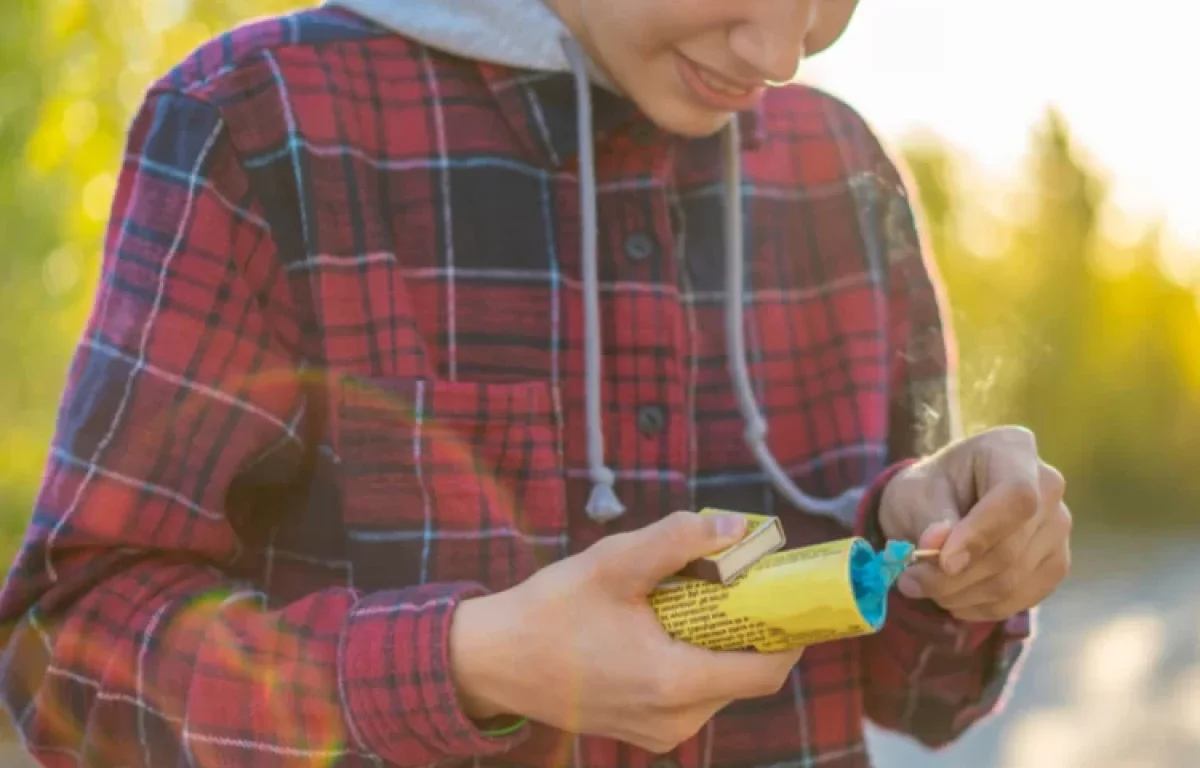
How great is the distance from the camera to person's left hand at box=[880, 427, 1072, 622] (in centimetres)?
Result: 113

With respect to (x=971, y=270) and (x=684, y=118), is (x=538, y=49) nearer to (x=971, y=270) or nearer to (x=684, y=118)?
(x=684, y=118)

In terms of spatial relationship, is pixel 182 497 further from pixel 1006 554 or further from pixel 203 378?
pixel 1006 554

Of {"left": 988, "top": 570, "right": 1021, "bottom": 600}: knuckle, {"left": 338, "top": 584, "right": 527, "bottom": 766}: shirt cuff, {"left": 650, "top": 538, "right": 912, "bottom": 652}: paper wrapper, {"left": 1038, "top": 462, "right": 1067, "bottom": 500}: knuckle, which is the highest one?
{"left": 650, "top": 538, "right": 912, "bottom": 652}: paper wrapper

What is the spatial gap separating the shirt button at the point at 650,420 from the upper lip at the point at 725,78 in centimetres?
32

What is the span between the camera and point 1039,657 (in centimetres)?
582

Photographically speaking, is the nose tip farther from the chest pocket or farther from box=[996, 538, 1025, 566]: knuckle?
box=[996, 538, 1025, 566]: knuckle

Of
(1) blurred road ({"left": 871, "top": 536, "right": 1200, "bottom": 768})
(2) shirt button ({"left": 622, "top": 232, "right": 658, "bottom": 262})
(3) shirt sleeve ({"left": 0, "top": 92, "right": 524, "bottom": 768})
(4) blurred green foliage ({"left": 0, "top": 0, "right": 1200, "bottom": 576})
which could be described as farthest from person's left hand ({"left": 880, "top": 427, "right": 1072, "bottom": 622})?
(1) blurred road ({"left": 871, "top": 536, "right": 1200, "bottom": 768})

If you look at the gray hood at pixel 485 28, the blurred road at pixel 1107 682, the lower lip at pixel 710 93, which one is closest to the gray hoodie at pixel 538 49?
the gray hood at pixel 485 28

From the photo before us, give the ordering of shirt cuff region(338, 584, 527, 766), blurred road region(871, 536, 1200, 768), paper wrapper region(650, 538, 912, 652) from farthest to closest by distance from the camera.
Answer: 1. blurred road region(871, 536, 1200, 768)
2. shirt cuff region(338, 584, 527, 766)
3. paper wrapper region(650, 538, 912, 652)

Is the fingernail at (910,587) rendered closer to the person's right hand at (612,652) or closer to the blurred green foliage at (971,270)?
the person's right hand at (612,652)

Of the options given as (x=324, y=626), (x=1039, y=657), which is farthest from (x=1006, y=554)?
(x=1039, y=657)

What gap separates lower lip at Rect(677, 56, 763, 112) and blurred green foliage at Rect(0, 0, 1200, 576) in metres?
3.08

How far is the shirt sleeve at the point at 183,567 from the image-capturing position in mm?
1012

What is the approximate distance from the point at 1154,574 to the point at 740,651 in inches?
272
